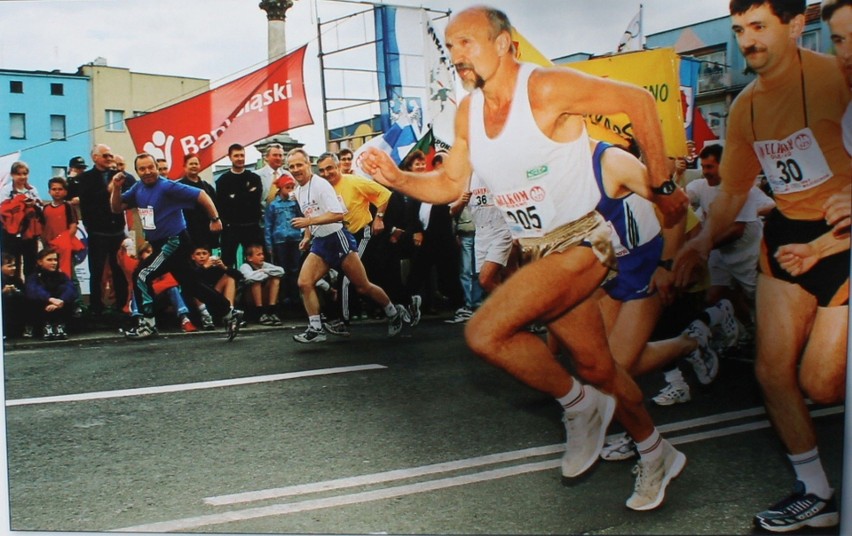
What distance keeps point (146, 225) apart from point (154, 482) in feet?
4.11

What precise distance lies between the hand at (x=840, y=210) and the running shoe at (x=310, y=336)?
2.19 m

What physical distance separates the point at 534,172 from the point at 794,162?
3.28 ft

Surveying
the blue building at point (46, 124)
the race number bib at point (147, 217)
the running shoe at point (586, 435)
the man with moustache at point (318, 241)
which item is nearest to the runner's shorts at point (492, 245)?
the man with moustache at point (318, 241)

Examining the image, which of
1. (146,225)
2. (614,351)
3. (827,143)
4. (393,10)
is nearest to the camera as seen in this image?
(827,143)

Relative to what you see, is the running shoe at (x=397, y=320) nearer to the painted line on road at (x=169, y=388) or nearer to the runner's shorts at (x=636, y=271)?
the painted line on road at (x=169, y=388)

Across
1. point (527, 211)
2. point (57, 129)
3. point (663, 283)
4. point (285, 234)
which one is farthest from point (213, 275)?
point (663, 283)

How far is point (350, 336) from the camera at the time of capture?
3871 millimetres

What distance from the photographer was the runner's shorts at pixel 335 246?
3.91 metres

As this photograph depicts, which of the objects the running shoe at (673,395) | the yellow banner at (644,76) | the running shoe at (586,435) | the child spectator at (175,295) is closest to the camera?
the yellow banner at (644,76)

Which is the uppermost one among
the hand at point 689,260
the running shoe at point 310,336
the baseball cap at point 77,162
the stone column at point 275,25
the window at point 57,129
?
the stone column at point 275,25

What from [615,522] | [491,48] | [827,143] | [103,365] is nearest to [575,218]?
[491,48]

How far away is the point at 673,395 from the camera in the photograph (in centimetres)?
353

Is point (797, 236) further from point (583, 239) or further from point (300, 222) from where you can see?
point (300, 222)

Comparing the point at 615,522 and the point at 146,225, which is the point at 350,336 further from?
the point at 615,522
